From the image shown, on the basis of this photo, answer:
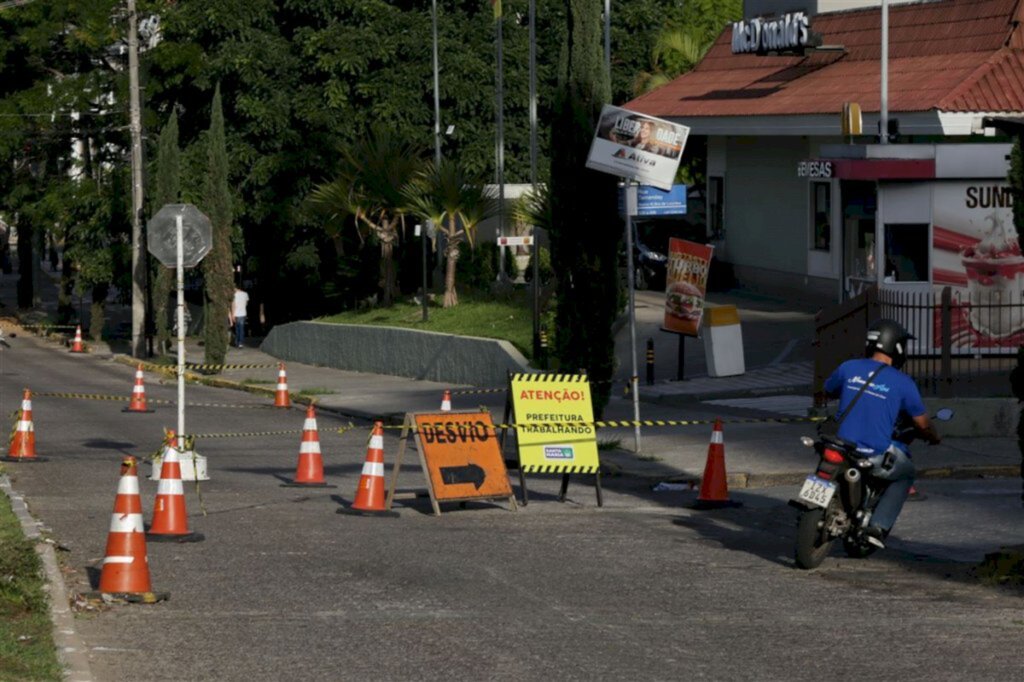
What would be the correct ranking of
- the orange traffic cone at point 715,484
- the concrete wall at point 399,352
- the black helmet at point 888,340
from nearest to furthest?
the black helmet at point 888,340 → the orange traffic cone at point 715,484 → the concrete wall at point 399,352

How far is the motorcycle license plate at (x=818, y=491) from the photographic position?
1227cm

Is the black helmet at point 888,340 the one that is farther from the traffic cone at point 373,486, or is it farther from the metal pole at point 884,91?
the metal pole at point 884,91

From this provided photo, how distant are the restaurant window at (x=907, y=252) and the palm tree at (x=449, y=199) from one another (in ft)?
43.9

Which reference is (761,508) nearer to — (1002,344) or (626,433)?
(626,433)

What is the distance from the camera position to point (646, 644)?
988 cm

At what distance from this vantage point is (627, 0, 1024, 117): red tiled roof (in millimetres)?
33406

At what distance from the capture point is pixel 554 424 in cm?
1669

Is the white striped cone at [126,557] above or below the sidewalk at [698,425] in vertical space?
above

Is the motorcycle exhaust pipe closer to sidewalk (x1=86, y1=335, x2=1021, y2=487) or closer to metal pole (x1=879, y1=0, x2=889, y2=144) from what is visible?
sidewalk (x1=86, y1=335, x2=1021, y2=487)

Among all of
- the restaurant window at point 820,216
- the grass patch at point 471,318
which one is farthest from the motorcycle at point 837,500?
the restaurant window at point 820,216

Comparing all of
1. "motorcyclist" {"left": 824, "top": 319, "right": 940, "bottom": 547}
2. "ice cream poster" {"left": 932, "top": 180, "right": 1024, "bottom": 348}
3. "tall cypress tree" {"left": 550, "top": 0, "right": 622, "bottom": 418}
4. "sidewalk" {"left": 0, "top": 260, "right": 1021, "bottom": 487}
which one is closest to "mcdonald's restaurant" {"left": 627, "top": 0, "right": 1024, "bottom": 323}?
"ice cream poster" {"left": 932, "top": 180, "right": 1024, "bottom": 348}

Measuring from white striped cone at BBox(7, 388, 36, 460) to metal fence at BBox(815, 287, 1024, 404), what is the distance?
9.92m

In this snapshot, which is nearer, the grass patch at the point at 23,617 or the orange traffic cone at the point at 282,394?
the grass patch at the point at 23,617

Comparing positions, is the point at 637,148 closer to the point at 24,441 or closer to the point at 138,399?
the point at 24,441
